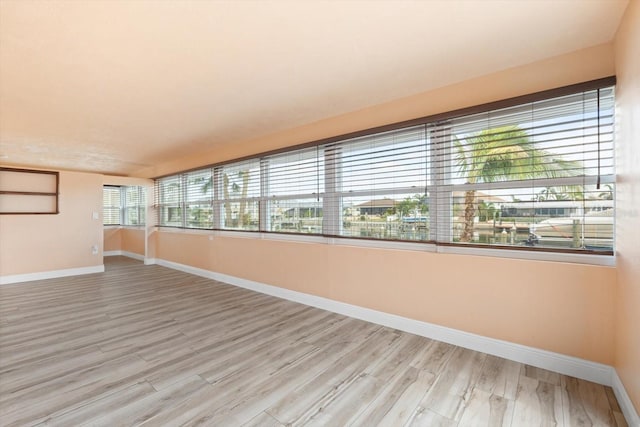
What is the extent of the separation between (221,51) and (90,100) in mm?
1837

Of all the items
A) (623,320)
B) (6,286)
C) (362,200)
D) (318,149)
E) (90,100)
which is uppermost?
(90,100)

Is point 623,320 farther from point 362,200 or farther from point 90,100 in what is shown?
point 90,100

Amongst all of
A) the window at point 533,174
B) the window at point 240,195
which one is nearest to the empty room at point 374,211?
the window at point 533,174

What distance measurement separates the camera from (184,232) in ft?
20.7

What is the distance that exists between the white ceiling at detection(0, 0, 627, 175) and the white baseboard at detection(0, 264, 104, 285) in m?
3.35

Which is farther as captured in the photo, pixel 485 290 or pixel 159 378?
pixel 485 290

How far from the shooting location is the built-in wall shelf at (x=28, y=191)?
5.42 meters

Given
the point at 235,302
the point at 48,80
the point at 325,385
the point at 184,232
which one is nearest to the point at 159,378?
the point at 325,385

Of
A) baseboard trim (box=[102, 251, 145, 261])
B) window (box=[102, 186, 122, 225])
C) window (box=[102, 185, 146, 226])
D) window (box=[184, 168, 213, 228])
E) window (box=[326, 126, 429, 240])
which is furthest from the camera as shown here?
window (box=[102, 186, 122, 225])

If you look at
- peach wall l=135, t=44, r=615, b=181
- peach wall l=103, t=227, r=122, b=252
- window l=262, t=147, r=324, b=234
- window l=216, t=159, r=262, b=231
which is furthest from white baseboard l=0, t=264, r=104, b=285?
peach wall l=135, t=44, r=615, b=181

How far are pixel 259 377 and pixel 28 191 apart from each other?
6.22 meters

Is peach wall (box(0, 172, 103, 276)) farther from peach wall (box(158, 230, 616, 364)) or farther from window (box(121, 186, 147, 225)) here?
peach wall (box(158, 230, 616, 364))

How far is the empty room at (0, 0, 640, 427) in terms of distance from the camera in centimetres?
183

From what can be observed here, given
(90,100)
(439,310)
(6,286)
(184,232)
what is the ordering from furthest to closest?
(184,232)
(6,286)
(90,100)
(439,310)
